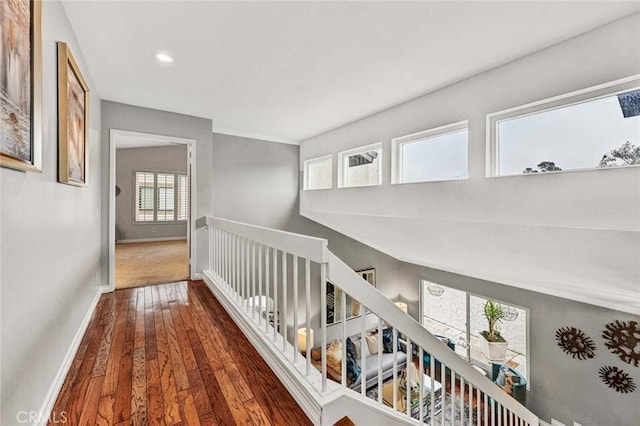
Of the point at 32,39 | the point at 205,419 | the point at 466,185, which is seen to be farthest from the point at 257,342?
the point at 466,185

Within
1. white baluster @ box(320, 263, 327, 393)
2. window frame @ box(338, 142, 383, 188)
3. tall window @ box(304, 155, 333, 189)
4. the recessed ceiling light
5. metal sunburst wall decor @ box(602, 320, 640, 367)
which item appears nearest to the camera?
white baluster @ box(320, 263, 327, 393)

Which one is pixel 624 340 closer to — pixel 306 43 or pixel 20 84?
pixel 306 43

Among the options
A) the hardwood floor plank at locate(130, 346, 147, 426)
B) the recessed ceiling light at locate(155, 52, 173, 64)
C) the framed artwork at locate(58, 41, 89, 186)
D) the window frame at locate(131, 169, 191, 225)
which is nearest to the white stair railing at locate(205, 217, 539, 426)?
the hardwood floor plank at locate(130, 346, 147, 426)

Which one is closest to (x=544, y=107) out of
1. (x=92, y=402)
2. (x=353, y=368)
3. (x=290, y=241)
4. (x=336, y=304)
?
(x=290, y=241)

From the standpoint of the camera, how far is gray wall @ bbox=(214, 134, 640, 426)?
3553 millimetres

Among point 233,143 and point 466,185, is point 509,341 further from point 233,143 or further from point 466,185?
point 233,143

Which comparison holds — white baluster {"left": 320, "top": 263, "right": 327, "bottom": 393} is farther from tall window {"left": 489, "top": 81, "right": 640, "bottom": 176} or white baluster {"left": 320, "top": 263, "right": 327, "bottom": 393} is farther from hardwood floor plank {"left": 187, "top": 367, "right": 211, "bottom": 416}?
tall window {"left": 489, "top": 81, "right": 640, "bottom": 176}

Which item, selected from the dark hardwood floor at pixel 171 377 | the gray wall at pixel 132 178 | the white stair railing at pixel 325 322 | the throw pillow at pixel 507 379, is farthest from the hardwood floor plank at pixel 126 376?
the gray wall at pixel 132 178

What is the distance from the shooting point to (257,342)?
1.90 meters

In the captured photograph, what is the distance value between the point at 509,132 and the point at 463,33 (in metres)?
1.11

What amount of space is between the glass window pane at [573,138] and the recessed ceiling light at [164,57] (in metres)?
3.28

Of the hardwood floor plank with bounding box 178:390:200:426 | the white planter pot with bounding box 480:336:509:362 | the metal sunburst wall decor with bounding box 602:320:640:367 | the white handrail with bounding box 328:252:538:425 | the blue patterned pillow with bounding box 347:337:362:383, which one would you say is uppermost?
the white handrail with bounding box 328:252:538:425

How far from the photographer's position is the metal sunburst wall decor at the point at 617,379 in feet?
10.8

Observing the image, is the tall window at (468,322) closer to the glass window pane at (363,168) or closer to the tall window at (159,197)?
the glass window pane at (363,168)
